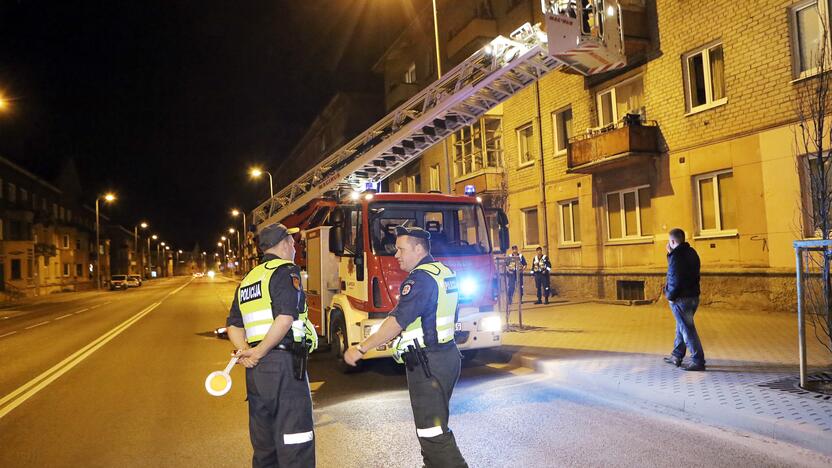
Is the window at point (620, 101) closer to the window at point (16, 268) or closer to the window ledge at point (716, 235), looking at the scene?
the window ledge at point (716, 235)

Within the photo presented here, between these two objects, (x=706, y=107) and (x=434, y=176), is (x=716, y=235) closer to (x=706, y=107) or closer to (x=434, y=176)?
(x=706, y=107)

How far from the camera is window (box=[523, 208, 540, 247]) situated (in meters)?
21.6

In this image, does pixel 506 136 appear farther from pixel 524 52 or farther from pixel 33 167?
pixel 33 167

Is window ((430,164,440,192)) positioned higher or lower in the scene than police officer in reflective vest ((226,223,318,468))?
higher

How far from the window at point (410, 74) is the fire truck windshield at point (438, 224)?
2382 centimetres

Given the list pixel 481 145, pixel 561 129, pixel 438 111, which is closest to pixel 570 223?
pixel 561 129

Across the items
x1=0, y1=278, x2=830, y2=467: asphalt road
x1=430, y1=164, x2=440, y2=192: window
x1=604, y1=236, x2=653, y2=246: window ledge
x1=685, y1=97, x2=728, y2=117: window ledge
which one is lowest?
x1=0, y1=278, x2=830, y2=467: asphalt road

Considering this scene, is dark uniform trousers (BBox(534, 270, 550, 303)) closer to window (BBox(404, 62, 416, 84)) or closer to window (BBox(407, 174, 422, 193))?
window (BBox(407, 174, 422, 193))

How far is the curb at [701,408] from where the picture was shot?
479cm

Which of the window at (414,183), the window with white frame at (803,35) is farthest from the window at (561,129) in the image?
the window at (414,183)

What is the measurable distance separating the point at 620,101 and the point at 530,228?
246 inches

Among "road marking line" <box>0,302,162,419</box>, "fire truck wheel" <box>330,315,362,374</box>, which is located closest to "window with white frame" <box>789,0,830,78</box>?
"fire truck wheel" <box>330,315,362,374</box>

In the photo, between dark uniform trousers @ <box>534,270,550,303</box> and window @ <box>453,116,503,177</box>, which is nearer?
dark uniform trousers @ <box>534,270,550,303</box>

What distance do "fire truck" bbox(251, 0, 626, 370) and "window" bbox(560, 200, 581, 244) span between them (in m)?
9.61
